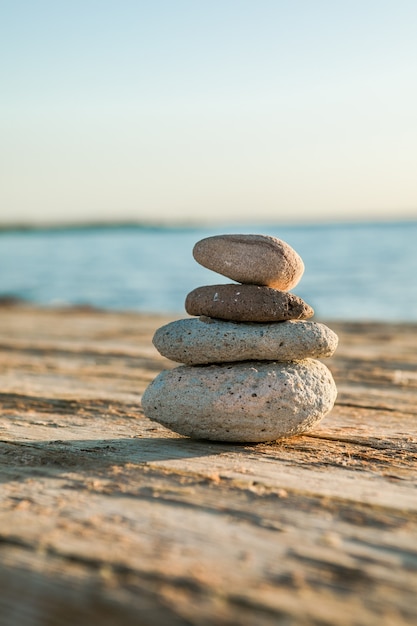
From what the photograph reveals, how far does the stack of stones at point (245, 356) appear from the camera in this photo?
3957 mm

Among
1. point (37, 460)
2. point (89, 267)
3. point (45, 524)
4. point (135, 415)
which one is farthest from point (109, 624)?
point (89, 267)

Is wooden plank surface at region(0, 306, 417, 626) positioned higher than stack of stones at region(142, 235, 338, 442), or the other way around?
stack of stones at region(142, 235, 338, 442)

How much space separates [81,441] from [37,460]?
1.49 feet

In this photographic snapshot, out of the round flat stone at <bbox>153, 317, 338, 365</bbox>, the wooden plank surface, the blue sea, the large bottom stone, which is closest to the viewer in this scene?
the wooden plank surface

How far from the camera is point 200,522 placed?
280 centimetres

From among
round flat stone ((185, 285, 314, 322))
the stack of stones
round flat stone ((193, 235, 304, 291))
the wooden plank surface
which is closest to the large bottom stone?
the stack of stones

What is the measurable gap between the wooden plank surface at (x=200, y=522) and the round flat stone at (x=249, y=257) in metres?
A: 0.99

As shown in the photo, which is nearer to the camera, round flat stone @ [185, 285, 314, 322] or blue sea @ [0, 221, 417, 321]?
round flat stone @ [185, 285, 314, 322]

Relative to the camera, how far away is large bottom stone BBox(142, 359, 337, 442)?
3934 millimetres

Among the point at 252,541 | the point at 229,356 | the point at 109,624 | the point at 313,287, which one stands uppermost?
the point at 313,287

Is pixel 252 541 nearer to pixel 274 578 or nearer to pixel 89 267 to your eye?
pixel 274 578

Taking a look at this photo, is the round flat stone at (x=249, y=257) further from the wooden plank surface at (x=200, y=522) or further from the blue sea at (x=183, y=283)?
the blue sea at (x=183, y=283)

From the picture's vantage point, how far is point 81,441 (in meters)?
4.13

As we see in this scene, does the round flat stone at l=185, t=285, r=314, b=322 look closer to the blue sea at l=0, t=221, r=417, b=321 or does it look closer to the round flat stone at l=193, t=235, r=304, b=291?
the round flat stone at l=193, t=235, r=304, b=291
